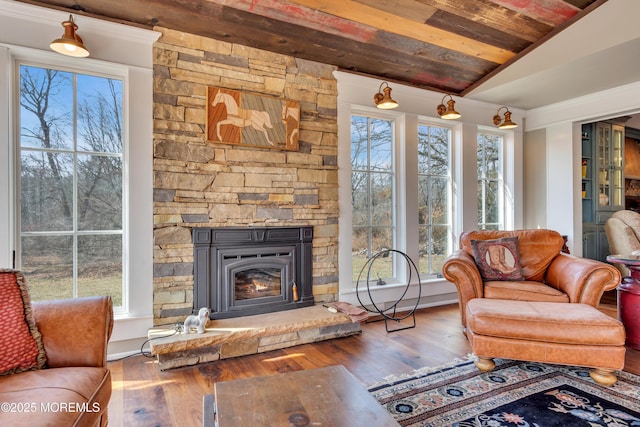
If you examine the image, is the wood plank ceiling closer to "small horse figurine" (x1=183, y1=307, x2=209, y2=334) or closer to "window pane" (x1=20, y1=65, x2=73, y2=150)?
"window pane" (x1=20, y1=65, x2=73, y2=150)

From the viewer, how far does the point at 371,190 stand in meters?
3.90

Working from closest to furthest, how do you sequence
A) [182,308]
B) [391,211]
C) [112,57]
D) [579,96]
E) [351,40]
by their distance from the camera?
[112,57]
[182,308]
[351,40]
[391,211]
[579,96]

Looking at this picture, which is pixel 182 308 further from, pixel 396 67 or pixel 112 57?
pixel 396 67

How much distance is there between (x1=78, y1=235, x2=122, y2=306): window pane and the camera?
8.80 feet

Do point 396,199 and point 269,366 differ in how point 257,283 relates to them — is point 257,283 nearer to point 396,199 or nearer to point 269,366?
point 269,366

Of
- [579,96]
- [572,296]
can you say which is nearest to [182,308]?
[572,296]

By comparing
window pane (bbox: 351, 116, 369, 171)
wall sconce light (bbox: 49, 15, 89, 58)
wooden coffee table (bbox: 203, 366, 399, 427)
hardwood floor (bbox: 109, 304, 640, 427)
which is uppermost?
wall sconce light (bbox: 49, 15, 89, 58)

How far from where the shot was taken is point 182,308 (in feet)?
9.51

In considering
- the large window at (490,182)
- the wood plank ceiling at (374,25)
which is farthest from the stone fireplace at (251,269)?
the large window at (490,182)

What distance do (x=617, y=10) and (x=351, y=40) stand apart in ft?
7.49

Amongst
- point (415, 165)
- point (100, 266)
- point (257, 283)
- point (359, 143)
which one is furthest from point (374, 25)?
point (100, 266)

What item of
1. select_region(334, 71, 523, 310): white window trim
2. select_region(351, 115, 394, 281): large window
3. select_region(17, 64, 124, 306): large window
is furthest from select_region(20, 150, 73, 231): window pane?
select_region(351, 115, 394, 281): large window

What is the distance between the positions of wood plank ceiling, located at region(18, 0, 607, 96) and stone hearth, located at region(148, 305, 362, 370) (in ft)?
8.16

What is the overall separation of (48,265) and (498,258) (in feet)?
12.3
